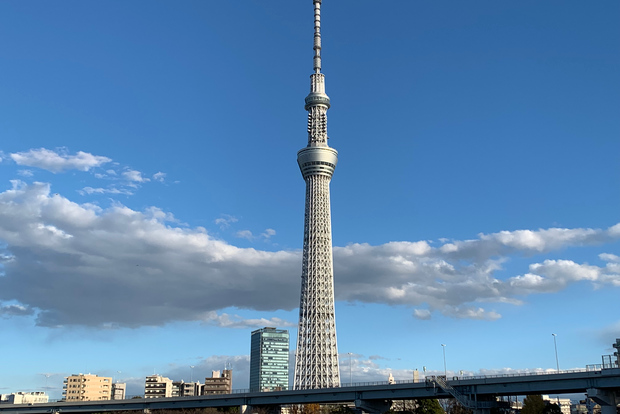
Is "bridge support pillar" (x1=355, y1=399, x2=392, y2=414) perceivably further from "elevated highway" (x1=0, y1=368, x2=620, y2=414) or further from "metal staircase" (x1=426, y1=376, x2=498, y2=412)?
"metal staircase" (x1=426, y1=376, x2=498, y2=412)

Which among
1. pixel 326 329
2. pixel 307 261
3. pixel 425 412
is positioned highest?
pixel 307 261

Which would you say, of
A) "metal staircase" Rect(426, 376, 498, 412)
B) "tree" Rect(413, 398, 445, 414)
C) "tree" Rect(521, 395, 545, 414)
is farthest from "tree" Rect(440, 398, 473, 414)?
"metal staircase" Rect(426, 376, 498, 412)

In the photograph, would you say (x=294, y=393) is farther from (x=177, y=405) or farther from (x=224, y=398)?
(x=177, y=405)

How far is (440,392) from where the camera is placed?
111 meters

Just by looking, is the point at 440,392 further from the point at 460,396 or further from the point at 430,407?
the point at 430,407

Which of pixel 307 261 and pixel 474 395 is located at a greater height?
pixel 307 261

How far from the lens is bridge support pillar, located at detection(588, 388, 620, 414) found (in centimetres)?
9594

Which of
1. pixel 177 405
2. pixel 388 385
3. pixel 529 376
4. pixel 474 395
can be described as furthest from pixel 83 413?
pixel 529 376

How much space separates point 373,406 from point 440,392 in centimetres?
2057

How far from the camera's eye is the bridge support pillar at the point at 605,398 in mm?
95938

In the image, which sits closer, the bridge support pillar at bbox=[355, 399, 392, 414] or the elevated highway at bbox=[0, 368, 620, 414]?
the elevated highway at bbox=[0, 368, 620, 414]

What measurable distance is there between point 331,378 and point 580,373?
10048 cm

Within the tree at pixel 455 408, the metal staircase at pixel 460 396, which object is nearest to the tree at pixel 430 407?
the metal staircase at pixel 460 396

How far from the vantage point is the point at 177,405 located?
146 m
